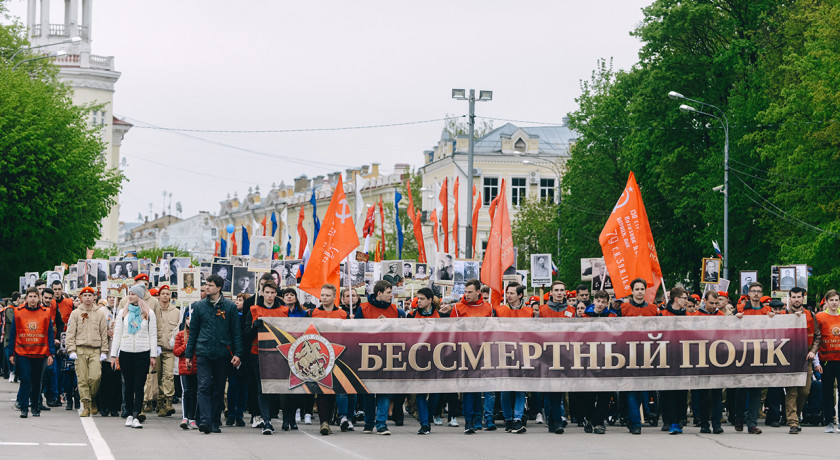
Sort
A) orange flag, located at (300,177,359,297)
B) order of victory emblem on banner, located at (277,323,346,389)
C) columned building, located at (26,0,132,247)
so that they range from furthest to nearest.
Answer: columned building, located at (26,0,132,247) < orange flag, located at (300,177,359,297) < order of victory emblem on banner, located at (277,323,346,389)

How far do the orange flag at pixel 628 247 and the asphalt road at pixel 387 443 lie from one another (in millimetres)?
3046

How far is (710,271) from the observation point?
95.0 feet

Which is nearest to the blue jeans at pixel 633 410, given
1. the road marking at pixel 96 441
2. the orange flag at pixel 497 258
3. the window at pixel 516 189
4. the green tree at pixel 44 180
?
the orange flag at pixel 497 258

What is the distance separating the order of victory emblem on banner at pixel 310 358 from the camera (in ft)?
52.4

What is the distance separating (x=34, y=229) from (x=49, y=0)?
134ft

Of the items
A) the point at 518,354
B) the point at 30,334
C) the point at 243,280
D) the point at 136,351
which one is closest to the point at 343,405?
the point at 518,354

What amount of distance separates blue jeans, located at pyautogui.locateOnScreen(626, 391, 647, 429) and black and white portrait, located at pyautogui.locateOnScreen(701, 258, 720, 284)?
41.5ft

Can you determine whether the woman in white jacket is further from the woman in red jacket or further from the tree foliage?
the tree foliage

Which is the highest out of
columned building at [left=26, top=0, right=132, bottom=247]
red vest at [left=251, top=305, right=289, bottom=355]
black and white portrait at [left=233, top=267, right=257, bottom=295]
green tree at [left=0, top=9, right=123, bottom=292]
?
columned building at [left=26, top=0, right=132, bottom=247]

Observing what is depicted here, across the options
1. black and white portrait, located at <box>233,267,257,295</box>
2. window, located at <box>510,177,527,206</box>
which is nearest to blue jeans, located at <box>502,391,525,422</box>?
black and white portrait, located at <box>233,267,257,295</box>

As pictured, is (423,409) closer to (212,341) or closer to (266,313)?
(266,313)

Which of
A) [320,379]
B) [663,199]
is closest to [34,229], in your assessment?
[663,199]

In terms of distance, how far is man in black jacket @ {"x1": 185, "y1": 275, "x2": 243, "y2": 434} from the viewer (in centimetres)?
1573

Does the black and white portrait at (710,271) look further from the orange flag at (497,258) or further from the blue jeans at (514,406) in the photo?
the blue jeans at (514,406)
